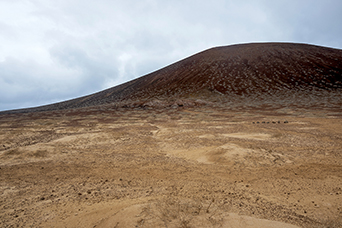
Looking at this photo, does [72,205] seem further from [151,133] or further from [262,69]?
[262,69]

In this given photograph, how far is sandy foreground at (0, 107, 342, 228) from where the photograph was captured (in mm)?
3229

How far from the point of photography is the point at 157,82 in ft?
167

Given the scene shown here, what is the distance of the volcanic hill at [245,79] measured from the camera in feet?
108

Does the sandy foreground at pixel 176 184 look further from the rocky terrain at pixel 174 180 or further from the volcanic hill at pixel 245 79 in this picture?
the volcanic hill at pixel 245 79

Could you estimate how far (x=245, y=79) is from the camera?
141 ft

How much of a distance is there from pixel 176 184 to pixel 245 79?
43304 millimetres

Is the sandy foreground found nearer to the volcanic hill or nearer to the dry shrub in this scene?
the dry shrub

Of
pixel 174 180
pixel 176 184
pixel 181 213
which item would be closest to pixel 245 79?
pixel 174 180

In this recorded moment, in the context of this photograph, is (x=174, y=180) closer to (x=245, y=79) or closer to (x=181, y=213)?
(x=181, y=213)

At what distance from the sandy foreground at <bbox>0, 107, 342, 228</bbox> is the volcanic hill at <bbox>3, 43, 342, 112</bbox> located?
22.6 meters

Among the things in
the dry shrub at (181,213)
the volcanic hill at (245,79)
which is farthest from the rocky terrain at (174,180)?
the volcanic hill at (245,79)

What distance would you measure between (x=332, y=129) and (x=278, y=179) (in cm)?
747

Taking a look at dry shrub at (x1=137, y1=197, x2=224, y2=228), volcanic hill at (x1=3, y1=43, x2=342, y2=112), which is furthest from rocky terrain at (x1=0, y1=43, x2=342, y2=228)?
volcanic hill at (x1=3, y1=43, x2=342, y2=112)

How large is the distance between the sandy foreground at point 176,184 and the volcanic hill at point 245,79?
22553mm
